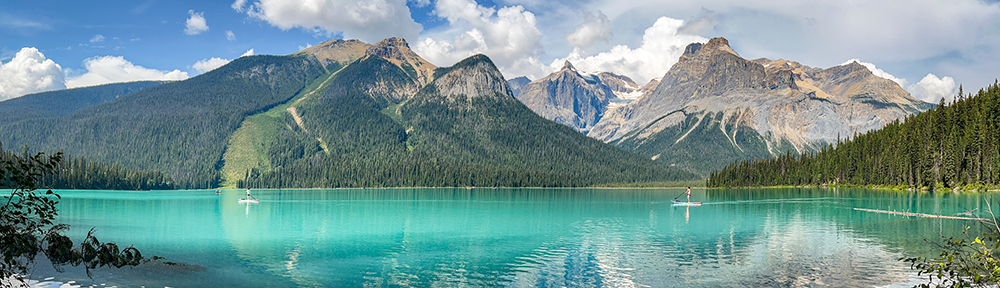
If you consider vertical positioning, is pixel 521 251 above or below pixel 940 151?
below

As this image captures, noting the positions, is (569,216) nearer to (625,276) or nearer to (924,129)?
(625,276)

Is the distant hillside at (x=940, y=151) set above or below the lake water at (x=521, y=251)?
above

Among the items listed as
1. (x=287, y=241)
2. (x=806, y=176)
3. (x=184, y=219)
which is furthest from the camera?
(x=806, y=176)

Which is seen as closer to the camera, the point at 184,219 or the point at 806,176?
the point at 184,219

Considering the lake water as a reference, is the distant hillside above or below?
above

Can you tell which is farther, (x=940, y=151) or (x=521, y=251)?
(x=940, y=151)

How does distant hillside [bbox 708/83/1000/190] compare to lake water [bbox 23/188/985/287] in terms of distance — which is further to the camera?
distant hillside [bbox 708/83/1000/190]

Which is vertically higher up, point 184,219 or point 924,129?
point 924,129

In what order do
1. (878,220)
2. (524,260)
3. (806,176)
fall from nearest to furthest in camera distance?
(524,260)
(878,220)
(806,176)

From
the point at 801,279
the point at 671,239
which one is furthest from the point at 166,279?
the point at 671,239

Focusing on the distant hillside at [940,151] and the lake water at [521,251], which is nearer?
the lake water at [521,251]

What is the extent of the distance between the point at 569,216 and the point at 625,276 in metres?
46.1

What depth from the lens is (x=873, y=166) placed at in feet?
519

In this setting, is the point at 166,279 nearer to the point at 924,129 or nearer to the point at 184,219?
the point at 184,219
